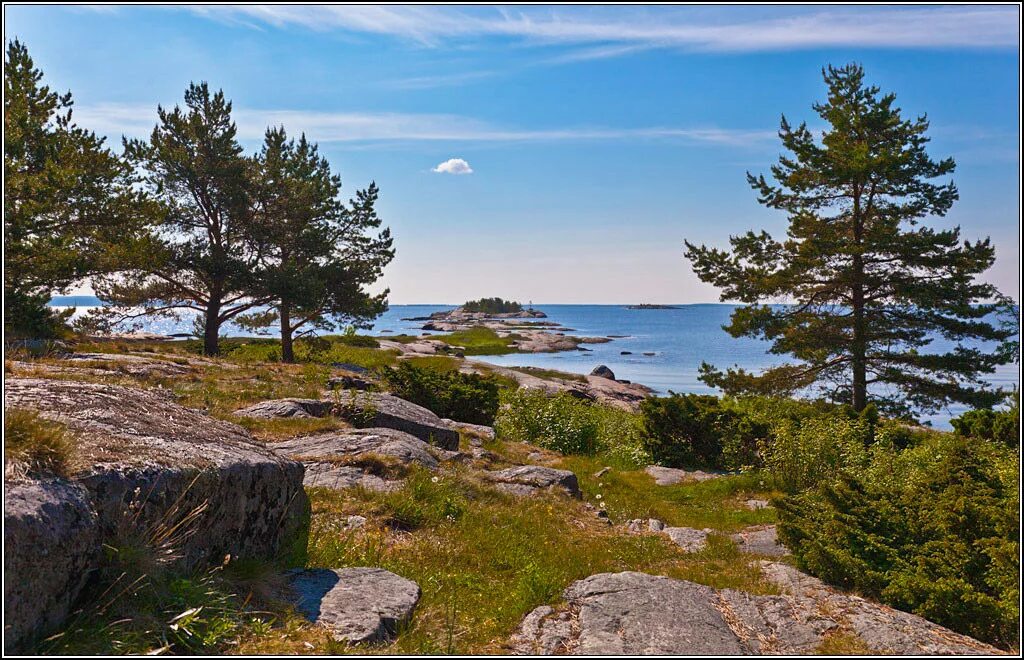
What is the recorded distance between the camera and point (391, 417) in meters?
11.7

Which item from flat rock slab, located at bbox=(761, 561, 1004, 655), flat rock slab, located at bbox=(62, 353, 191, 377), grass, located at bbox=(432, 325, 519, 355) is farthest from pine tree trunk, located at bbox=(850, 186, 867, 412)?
grass, located at bbox=(432, 325, 519, 355)

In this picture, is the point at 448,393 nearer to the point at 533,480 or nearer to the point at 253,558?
the point at 533,480

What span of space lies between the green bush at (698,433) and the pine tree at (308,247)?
53.6ft

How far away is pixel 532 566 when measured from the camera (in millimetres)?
5781

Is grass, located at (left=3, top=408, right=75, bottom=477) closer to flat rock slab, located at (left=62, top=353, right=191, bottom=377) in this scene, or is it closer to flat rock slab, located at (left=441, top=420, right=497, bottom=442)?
flat rock slab, located at (left=441, top=420, right=497, bottom=442)

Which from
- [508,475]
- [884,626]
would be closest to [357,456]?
[508,475]

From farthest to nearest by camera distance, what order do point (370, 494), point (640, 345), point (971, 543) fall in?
point (640, 345) < point (370, 494) < point (971, 543)

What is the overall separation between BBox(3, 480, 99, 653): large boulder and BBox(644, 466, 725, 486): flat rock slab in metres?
10.1

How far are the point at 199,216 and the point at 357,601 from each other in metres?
26.0

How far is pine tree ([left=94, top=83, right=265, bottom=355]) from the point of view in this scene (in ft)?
82.3

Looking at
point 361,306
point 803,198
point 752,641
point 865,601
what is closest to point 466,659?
point 752,641

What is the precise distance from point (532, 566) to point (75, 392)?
13.2 ft

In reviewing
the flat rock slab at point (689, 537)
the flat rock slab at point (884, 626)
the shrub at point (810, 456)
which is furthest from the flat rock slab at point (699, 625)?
the shrub at point (810, 456)

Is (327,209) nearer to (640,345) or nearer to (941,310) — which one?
(941,310)
